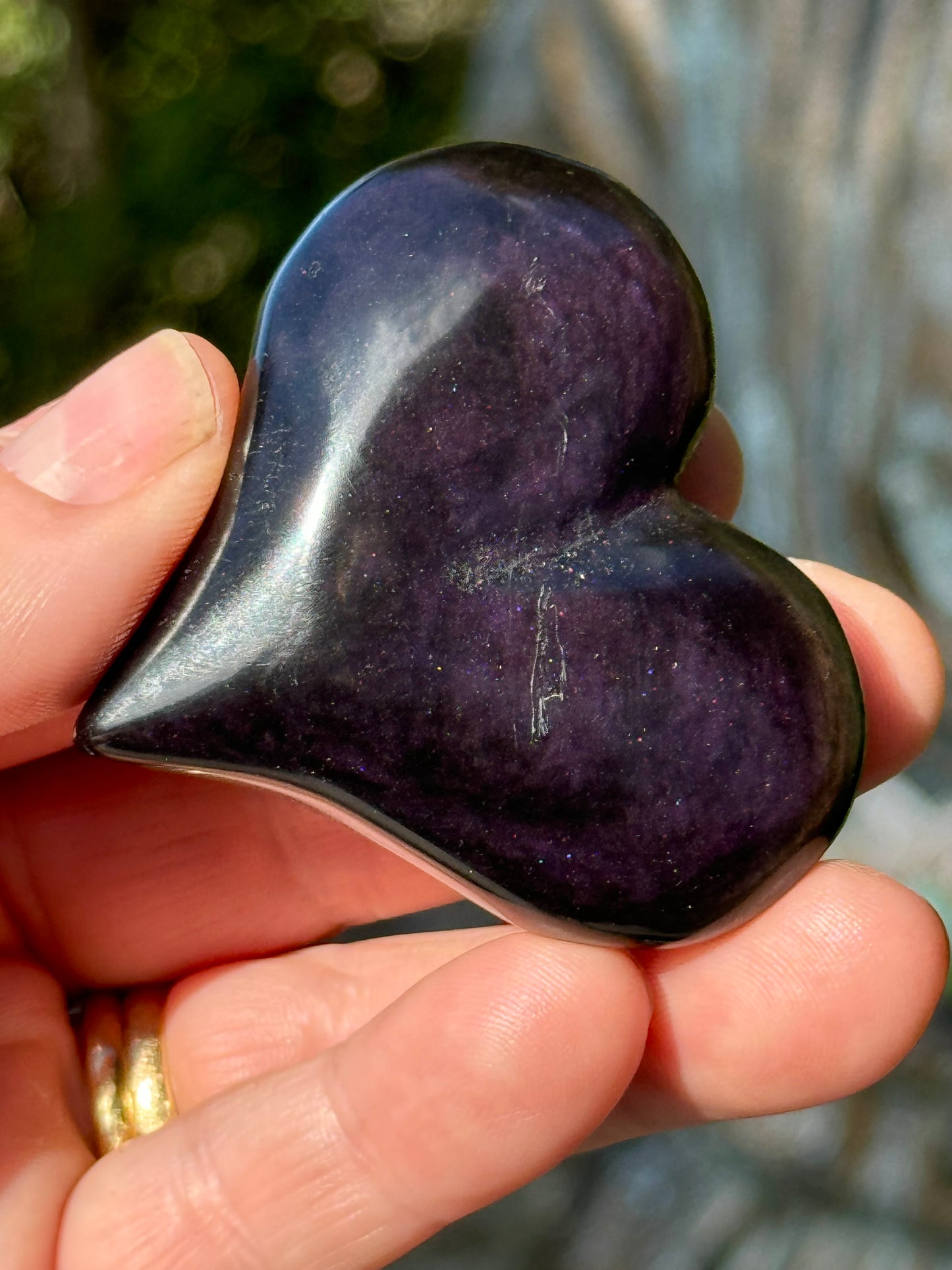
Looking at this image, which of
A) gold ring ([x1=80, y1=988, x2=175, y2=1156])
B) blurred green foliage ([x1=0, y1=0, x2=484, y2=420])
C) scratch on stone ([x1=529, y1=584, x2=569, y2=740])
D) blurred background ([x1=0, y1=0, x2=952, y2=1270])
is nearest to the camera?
scratch on stone ([x1=529, y1=584, x2=569, y2=740])

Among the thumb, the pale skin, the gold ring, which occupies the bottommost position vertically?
the gold ring

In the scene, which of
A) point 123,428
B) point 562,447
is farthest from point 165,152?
point 562,447

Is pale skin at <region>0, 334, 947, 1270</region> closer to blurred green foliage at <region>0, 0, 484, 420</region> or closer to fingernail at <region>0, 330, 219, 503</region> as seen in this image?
fingernail at <region>0, 330, 219, 503</region>

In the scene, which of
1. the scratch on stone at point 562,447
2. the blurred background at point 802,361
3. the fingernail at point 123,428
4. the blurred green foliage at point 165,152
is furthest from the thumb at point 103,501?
the blurred green foliage at point 165,152

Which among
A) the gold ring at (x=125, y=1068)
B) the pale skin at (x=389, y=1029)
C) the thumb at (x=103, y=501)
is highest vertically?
the thumb at (x=103, y=501)

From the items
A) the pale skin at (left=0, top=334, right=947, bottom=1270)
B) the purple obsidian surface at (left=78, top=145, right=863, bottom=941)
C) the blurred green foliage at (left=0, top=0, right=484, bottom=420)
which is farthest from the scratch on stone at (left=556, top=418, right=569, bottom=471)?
the blurred green foliage at (left=0, top=0, right=484, bottom=420)

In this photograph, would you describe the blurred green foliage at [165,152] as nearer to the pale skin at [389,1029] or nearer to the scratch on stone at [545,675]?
the pale skin at [389,1029]

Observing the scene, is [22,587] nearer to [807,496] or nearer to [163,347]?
[163,347]

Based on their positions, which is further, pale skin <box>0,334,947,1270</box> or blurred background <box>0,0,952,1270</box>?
blurred background <box>0,0,952,1270</box>
